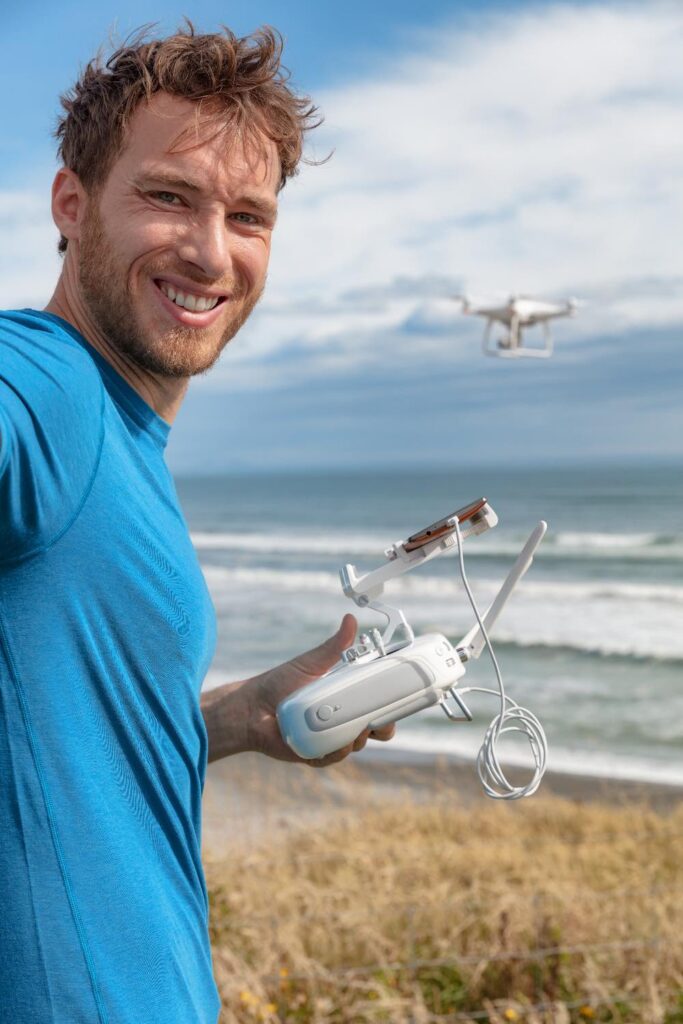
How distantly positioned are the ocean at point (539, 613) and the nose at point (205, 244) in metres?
4.73

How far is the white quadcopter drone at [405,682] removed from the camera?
153cm

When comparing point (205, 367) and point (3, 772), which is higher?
point (205, 367)

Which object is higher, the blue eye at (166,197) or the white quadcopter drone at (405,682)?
the blue eye at (166,197)

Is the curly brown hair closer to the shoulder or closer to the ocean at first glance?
the shoulder

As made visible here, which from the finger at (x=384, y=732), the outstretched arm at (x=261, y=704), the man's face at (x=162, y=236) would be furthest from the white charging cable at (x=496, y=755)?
the man's face at (x=162, y=236)

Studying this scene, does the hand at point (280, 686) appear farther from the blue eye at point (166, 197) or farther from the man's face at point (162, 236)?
the blue eye at point (166, 197)

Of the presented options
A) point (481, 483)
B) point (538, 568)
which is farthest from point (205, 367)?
point (481, 483)

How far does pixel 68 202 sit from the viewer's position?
138cm

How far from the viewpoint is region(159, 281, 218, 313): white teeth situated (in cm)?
129

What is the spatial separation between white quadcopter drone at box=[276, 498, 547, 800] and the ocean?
4.28 m

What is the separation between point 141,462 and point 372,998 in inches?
109

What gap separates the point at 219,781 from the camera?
1023 cm

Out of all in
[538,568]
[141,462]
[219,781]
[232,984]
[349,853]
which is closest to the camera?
[141,462]

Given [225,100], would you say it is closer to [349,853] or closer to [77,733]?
[77,733]
